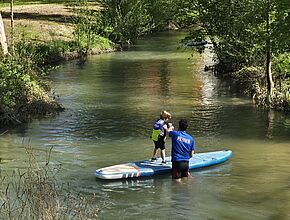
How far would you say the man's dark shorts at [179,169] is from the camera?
13.4m

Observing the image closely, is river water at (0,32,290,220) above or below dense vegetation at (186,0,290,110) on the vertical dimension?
below

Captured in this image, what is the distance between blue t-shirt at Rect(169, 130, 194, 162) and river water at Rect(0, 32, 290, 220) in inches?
28.1

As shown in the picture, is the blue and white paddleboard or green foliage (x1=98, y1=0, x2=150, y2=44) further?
green foliage (x1=98, y1=0, x2=150, y2=44)

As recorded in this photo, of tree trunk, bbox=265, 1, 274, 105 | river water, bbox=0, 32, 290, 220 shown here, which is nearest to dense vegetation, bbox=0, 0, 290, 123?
tree trunk, bbox=265, 1, 274, 105

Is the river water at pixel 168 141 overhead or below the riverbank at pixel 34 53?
below

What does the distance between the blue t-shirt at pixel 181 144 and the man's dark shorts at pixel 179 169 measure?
0.16 metres

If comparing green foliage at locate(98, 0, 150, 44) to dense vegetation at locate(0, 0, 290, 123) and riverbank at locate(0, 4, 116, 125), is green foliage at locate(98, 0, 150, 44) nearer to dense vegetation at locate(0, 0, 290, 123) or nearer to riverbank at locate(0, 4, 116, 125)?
dense vegetation at locate(0, 0, 290, 123)

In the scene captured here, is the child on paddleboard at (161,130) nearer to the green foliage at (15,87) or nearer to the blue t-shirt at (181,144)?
the blue t-shirt at (181,144)

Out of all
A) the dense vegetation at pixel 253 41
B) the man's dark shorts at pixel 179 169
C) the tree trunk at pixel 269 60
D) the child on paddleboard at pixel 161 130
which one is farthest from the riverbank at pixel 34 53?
the dense vegetation at pixel 253 41

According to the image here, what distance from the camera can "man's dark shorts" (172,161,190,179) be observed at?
13414 mm

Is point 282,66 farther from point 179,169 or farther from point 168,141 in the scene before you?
point 179,169

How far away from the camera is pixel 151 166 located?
14188 mm

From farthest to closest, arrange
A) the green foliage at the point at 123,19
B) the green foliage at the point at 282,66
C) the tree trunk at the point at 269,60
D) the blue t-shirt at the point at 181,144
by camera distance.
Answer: the green foliage at the point at 123,19 → the green foliage at the point at 282,66 → the tree trunk at the point at 269,60 → the blue t-shirt at the point at 181,144

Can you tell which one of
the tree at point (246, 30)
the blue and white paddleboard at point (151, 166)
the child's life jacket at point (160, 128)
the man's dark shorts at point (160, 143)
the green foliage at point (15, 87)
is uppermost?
the tree at point (246, 30)
